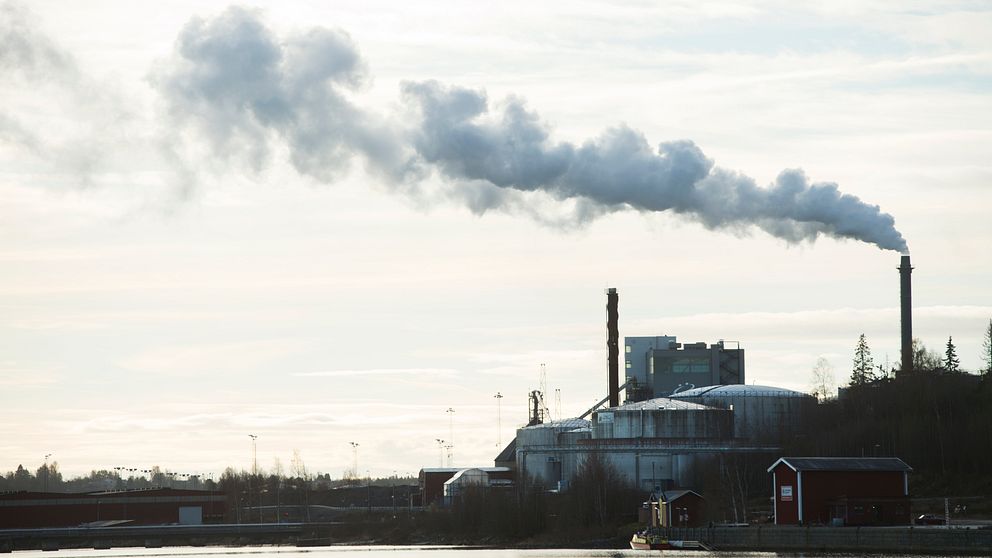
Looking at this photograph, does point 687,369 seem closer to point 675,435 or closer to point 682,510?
point 675,435

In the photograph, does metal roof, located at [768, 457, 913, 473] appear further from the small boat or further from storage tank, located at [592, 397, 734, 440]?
storage tank, located at [592, 397, 734, 440]

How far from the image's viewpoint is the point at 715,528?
8319 cm

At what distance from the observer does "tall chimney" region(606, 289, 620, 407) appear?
124 metres

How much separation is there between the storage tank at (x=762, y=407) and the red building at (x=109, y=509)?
4482 centimetres

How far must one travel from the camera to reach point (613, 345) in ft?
407

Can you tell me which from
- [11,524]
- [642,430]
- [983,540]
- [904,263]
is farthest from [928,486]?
[11,524]

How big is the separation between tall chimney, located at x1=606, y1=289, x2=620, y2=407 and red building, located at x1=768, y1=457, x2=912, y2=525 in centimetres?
4257

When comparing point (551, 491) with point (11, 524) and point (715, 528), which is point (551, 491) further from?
→ point (11, 524)

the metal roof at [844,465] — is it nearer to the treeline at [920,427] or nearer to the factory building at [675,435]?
the treeline at [920,427]

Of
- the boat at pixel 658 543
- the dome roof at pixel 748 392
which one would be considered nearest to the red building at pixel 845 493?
the boat at pixel 658 543

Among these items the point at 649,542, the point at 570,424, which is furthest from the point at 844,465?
the point at 570,424

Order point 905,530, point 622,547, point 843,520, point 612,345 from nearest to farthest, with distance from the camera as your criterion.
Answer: point 905,530 < point 843,520 < point 622,547 < point 612,345

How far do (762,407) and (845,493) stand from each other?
37.3 metres

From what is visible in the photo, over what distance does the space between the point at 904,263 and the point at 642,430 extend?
75.6 feet
